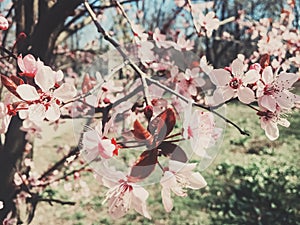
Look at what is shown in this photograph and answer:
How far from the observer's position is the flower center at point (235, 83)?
78cm

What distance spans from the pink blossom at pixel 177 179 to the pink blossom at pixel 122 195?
0.14 ft

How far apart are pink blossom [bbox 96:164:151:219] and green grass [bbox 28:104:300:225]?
89.4 inches

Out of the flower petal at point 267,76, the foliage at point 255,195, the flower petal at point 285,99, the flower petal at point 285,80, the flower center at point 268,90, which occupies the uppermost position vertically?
Result: the flower petal at point 267,76

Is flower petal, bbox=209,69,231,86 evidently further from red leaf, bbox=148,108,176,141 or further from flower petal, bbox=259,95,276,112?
red leaf, bbox=148,108,176,141

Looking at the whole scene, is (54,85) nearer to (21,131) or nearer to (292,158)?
(21,131)

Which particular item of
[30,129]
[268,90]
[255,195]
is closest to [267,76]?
[268,90]

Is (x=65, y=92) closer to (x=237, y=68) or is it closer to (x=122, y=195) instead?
(x=122, y=195)

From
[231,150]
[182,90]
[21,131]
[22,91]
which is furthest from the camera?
[231,150]

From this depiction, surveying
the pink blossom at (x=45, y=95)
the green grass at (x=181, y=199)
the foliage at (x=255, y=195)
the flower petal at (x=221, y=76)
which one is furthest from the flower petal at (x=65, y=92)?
the foliage at (x=255, y=195)

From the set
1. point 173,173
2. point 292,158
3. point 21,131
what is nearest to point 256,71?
point 173,173

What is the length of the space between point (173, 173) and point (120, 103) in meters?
0.63

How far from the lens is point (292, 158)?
4.55 metres

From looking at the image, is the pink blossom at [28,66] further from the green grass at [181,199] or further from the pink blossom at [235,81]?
the green grass at [181,199]

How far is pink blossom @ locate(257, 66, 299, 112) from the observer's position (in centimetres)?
75
